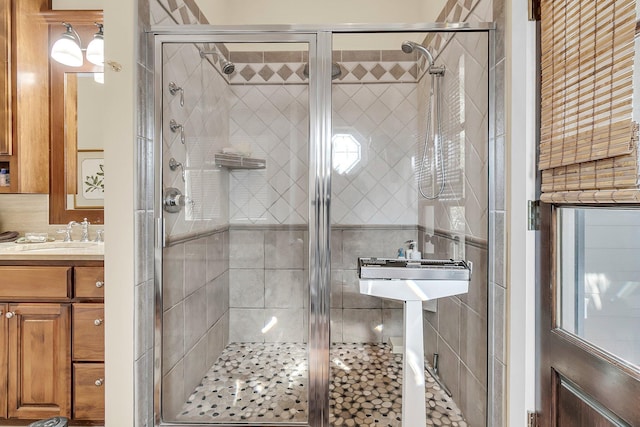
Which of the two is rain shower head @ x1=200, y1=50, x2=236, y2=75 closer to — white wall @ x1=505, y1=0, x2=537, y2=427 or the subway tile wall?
the subway tile wall

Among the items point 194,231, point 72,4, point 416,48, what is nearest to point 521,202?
point 416,48

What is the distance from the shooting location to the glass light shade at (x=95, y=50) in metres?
2.29

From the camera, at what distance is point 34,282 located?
185 centimetres

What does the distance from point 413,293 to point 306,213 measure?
612mm

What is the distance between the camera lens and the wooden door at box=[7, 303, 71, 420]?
1.84 m

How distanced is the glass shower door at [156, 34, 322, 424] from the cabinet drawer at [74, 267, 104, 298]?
15.6 inches

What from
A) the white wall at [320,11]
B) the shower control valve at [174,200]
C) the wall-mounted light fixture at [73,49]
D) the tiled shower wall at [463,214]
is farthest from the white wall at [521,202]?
the wall-mounted light fixture at [73,49]

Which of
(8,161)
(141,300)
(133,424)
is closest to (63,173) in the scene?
(8,161)

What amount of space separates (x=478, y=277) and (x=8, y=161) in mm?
2938

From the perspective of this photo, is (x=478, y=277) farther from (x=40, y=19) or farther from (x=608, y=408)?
(x=40, y=19)

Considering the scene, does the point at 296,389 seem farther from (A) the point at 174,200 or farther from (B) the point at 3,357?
(B) the point at 3,357

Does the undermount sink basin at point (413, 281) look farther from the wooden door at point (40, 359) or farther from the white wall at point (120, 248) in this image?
the wooden door at point (40, 359)

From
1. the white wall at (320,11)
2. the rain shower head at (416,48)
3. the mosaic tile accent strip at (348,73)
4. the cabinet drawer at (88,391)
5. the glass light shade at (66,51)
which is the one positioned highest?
the white wall at (320,11)

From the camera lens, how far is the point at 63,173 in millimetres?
2424
